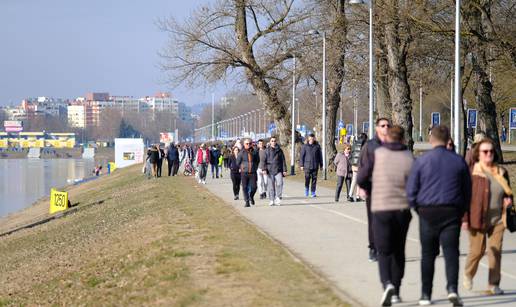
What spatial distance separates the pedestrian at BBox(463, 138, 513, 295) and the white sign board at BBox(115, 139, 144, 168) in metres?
79.8

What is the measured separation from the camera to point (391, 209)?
33.3ft

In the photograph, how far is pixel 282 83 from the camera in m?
50.8

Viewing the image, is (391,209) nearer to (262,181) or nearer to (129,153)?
(262,181)

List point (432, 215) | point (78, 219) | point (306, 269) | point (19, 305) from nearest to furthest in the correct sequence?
Result: point (432, 215)
point (306, 269)
point (19, 305)
point (78, 219)

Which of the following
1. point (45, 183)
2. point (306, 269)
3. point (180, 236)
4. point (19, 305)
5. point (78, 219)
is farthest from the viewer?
point (45, 183)

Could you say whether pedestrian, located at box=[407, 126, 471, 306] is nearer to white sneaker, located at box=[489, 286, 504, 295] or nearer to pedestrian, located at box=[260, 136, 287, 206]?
Result: white sneaker, located at box=[489, 286, 504, 295]

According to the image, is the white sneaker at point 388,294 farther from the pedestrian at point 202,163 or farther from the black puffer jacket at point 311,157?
the pedestrian at point 202,163

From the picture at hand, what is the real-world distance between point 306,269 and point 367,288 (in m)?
1.61

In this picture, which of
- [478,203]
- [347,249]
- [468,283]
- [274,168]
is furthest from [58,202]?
[478,203]

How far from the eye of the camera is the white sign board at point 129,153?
297ft

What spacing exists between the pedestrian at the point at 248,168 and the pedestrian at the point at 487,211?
14.5 metres

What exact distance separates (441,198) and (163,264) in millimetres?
6031

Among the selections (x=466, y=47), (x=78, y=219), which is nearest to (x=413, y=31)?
(x=466, y=47)

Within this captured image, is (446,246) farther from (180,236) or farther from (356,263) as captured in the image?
(180,236)
